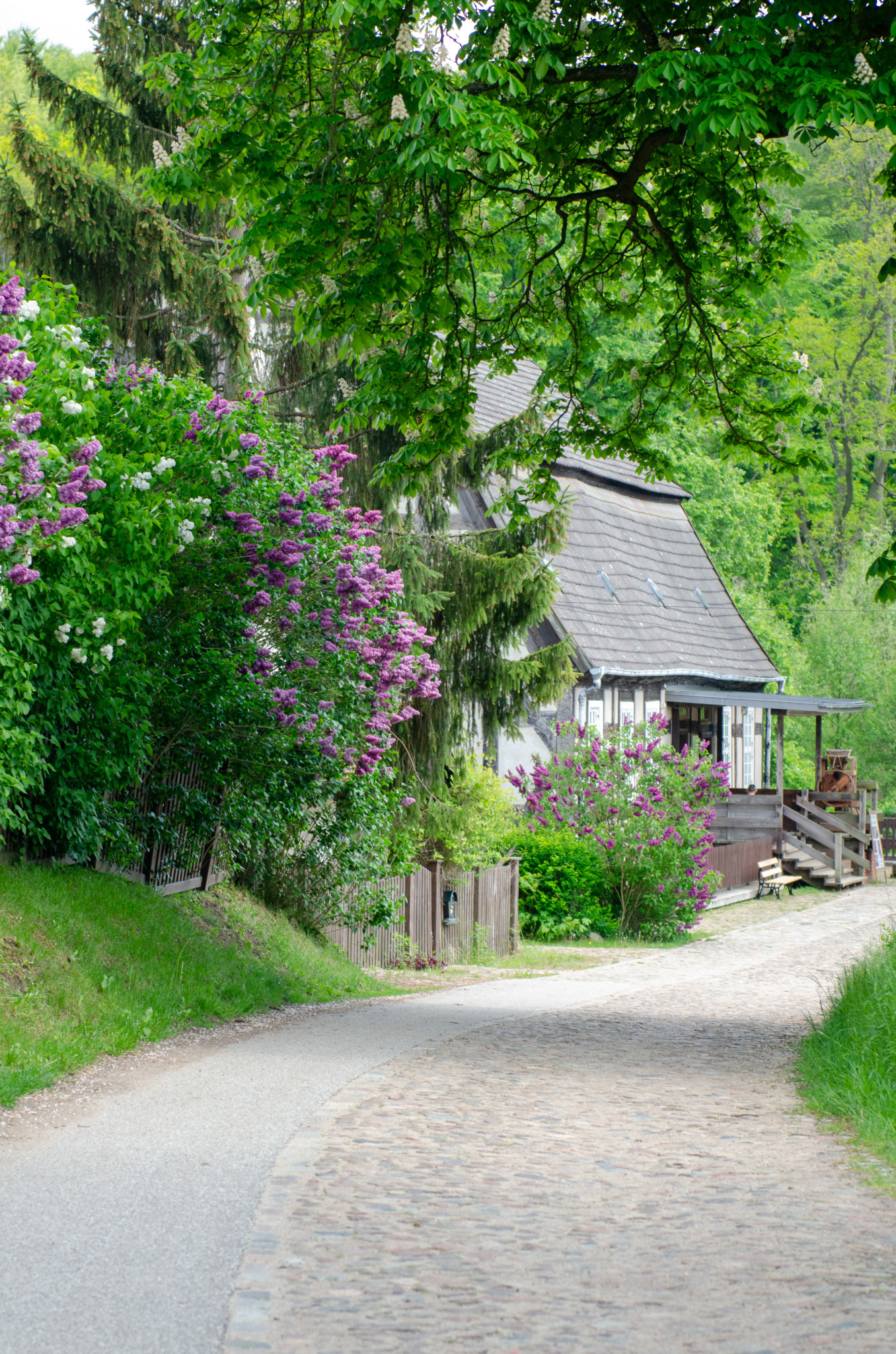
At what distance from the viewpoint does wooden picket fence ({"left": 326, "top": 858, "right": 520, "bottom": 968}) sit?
1620 cm

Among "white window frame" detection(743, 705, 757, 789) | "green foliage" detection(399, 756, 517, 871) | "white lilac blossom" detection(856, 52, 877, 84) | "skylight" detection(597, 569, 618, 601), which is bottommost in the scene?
"green foliage" detection(399, 756, 517, 871)

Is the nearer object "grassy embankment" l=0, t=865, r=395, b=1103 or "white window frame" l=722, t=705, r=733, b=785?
"grassy embankment" l=0, t=865, r=395, b=1103

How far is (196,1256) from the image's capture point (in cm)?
510

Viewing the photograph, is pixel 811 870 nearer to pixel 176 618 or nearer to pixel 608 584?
pixel 608 584

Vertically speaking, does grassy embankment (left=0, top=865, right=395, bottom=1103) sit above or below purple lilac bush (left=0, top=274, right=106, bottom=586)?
below

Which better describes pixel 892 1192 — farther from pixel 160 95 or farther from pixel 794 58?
pixel 160 95

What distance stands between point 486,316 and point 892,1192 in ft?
32.5

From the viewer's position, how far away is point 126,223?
13.9 m

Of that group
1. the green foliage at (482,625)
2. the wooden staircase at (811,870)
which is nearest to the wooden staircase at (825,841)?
the wooden staircase at (811,870)

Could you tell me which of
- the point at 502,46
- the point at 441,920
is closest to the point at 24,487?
A: the point at 502,46

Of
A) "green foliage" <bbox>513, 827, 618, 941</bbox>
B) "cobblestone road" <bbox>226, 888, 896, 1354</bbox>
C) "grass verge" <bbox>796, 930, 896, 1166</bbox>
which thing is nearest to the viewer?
"cobblestone road" <bbox>226, 888, 896, 1354</bbox>

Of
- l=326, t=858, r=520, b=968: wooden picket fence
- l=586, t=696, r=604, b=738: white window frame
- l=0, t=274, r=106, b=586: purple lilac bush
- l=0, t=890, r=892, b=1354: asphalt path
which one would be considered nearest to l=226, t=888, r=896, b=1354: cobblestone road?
l=0, t=890, r=892, b=1354: asphalt path

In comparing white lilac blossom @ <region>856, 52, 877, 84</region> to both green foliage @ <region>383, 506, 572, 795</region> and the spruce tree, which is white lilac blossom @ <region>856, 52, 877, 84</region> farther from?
the spruce tree

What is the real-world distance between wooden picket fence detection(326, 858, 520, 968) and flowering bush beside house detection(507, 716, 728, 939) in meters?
1.37
